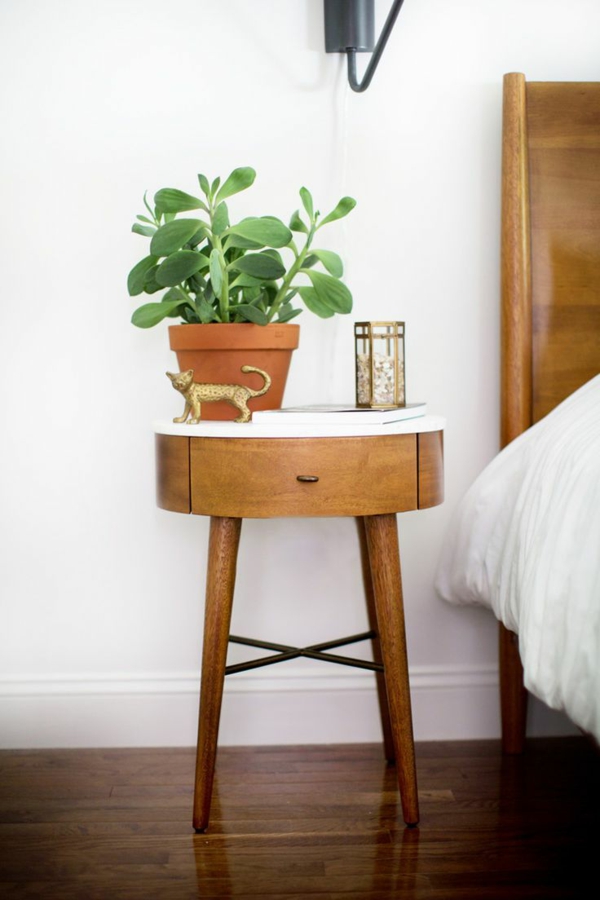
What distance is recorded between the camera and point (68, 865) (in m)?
1.26

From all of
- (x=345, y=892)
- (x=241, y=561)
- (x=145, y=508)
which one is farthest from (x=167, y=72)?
(x=345, y=892)

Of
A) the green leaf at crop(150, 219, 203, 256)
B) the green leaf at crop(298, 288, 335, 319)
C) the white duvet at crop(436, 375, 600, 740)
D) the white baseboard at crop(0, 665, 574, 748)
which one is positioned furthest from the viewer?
the white baseboard at crop(0, 665, 574, 748)

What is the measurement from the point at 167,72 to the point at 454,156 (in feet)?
1.77

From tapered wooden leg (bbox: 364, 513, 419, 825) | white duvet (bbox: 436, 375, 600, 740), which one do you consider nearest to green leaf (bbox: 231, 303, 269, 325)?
tapered wooden leg (bbox: 364, 513, 419, 825)

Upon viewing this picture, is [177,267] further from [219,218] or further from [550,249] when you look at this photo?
[550,249]

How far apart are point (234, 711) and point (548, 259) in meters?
0.99

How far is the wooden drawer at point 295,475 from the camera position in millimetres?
1282

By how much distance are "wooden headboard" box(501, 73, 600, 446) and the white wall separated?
8 centimetres

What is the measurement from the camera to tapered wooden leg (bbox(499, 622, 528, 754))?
1655 mm

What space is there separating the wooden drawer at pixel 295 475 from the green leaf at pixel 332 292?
0.82ft

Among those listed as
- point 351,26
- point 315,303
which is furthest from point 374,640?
point 351,26

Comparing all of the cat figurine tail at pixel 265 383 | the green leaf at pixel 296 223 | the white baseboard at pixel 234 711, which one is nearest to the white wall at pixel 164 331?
the white baseboard at pixel 234 711

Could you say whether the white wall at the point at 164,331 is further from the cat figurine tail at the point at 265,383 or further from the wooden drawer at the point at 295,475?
the wooden drawer at the point at 295,475

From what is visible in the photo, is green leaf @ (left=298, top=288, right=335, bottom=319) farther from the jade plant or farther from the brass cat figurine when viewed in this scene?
the brass cat figurine
